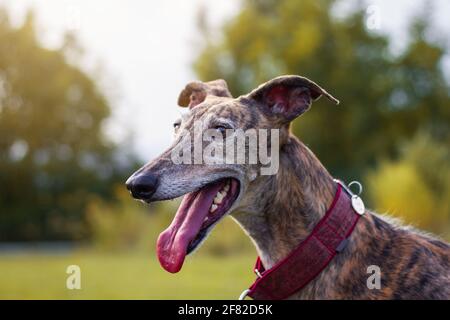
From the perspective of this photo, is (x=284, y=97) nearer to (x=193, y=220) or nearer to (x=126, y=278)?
(x=193, y=220)

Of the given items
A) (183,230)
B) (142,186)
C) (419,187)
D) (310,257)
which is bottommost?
(310,257)

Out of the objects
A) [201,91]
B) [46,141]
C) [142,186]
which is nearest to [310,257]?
[142,186]

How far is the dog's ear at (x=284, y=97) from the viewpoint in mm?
3852

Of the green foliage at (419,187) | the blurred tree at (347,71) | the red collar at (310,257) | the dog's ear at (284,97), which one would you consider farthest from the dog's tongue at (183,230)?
the blurred tree at (347,71)

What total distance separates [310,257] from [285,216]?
0.27m

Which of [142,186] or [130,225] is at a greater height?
[130,225]

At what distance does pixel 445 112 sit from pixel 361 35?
509 cm

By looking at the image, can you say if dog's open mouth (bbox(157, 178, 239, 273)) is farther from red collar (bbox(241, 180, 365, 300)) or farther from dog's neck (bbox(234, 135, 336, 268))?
red collar (bbox(241, 180, 365, 300))

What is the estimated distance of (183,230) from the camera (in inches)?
142

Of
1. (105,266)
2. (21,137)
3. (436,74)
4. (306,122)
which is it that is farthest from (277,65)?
(105,266)

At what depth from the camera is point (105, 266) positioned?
13328 mm

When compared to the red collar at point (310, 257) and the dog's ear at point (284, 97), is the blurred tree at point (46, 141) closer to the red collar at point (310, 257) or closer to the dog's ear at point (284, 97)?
the dog's ear at point (284, 97)

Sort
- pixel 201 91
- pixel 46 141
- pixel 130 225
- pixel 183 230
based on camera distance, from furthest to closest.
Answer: pixel 46 141 < pixel 130 225 < pixel 201 91 < pixel 183 230
